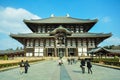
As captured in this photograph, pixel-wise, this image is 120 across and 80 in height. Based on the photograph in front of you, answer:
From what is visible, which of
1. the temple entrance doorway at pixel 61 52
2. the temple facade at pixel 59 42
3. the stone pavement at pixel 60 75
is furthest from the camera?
the temple entrance doorway at pixel 61 52

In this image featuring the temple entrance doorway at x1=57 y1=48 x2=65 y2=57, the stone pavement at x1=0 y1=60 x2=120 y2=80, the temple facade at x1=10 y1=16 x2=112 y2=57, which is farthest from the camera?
the temple entrance doorway at x1=57 y1=48 x2=65 y2=57

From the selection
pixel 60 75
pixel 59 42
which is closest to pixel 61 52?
pixel 59 42

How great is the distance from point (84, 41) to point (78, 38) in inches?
96.9

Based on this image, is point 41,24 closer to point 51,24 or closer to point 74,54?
point 51,24

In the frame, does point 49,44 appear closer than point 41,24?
Yes

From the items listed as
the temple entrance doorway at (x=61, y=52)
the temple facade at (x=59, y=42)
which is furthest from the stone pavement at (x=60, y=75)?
the temple entrance doorway at (x=61, y=52)

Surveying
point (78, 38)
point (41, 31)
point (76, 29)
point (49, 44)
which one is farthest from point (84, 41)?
point (41, 31)

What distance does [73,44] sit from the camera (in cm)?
6353

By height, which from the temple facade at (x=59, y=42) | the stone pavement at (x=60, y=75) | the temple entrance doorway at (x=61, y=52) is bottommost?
the stone pavement at (x=60, y=75)

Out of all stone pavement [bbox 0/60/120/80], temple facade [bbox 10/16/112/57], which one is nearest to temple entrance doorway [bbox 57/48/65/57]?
temple facade [bbox 10/16/112/57]

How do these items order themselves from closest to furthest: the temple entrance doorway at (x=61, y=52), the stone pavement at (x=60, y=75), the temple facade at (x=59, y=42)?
1. the stone pavement at (x=60, y=75)
2. the temple facade at (x=59, y=42)
3. the temple entrance doorway at (x=61, y=52)

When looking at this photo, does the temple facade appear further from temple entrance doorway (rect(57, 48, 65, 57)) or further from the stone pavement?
the stone pavement

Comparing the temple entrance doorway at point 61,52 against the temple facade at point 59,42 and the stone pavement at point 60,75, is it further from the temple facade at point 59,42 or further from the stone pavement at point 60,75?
the stone pavement at point 60,75

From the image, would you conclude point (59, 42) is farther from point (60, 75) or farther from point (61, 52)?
point (60, 75)
